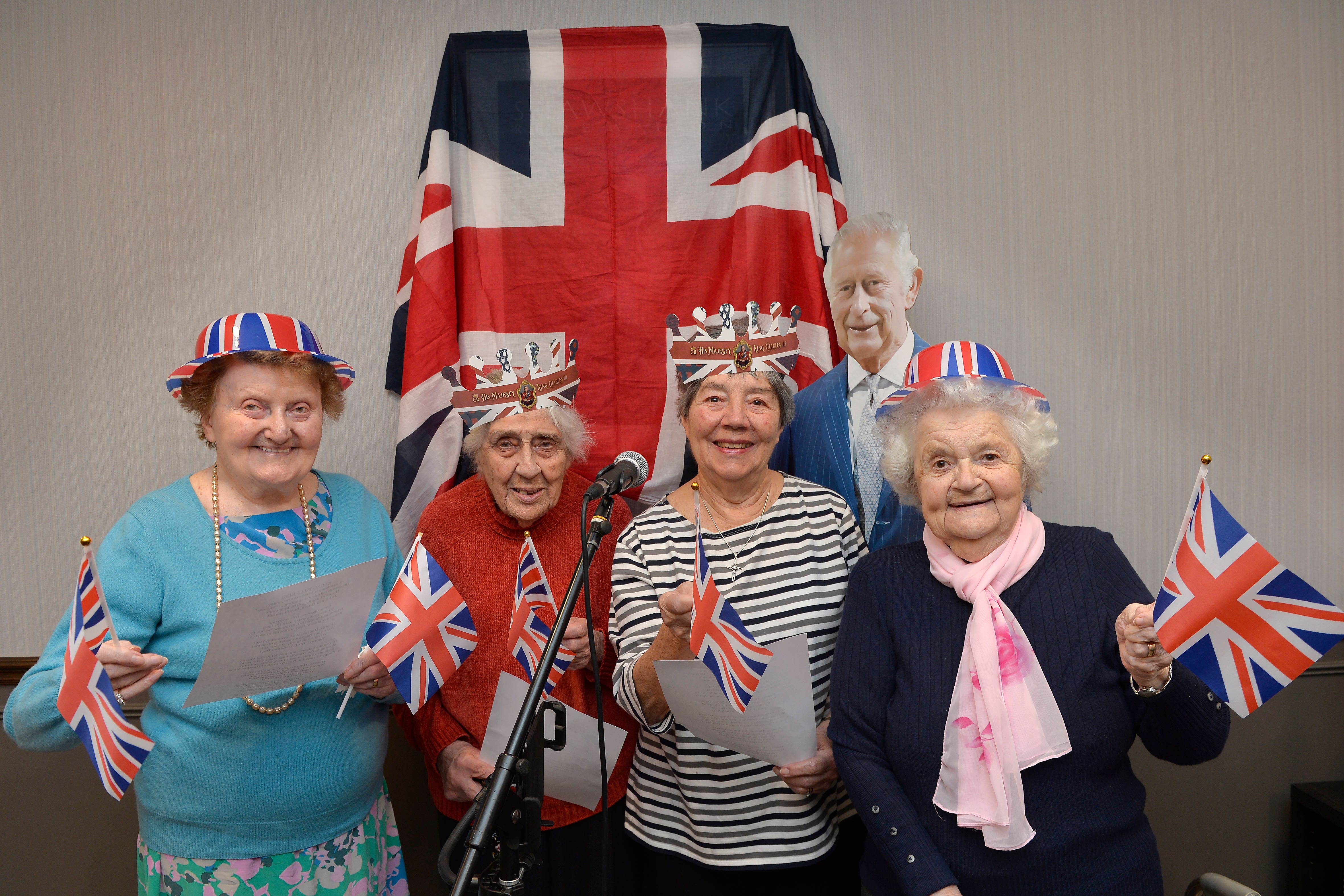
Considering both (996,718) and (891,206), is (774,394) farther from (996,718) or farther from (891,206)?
(891,206)

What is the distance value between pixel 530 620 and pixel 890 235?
1.46 meters

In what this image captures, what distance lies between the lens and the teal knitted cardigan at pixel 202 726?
1.58 metres

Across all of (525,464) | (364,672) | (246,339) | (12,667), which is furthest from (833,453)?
(12,667)

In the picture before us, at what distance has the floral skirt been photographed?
62.9 inches

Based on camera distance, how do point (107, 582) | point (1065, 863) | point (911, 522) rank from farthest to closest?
point (911, 522), point (107, 582), point (1065, 863)

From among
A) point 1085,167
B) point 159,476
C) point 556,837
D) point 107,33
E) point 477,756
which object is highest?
point 107,33

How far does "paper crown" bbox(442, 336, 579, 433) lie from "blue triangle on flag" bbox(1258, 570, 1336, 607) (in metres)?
1.45

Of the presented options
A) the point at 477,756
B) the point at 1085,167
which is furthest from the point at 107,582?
the point at 1085,167

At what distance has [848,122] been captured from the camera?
8.80 ft

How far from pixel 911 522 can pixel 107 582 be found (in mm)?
1728

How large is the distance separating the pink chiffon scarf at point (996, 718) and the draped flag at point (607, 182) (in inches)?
47.9

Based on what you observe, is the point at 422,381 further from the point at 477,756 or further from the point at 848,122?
the point at 848,122

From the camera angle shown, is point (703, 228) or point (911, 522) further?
point (703, 228)

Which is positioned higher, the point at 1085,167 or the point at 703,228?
the point at 1085,167
